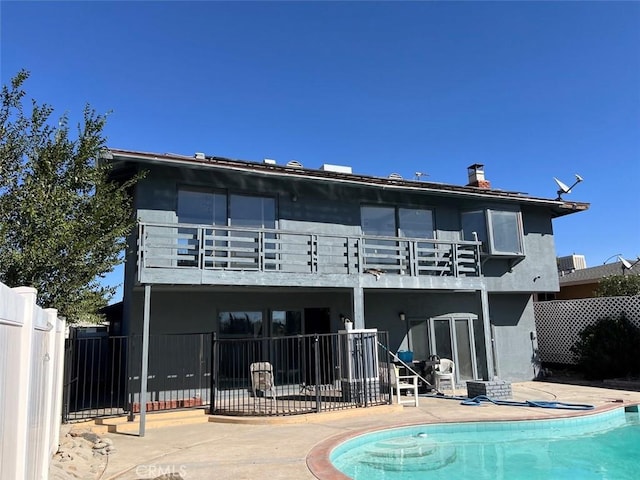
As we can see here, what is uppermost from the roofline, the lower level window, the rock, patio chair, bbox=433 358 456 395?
the roofline

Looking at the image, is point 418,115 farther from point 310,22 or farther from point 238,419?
point 238,419

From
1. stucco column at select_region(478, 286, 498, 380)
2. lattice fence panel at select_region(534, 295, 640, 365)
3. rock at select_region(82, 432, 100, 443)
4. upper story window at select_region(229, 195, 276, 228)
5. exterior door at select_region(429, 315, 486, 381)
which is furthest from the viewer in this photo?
lattice fence panel at select_region(534, 295, 640, 365)

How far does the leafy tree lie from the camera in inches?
771

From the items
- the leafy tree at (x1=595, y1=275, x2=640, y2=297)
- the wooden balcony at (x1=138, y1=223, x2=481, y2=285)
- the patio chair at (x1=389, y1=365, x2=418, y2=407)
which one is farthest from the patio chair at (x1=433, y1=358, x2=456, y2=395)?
the leafy tree at (x1=595, y1=275, x2=640, y2=297)

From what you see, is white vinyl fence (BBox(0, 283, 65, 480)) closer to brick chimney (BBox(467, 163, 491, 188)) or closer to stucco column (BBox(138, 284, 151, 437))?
stucco column (BBox(138, 284, 151, 437))

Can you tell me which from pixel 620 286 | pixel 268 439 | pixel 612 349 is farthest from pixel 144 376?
pixel 620 286

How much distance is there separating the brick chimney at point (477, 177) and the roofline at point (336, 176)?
1.50 meters

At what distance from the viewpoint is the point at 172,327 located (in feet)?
40.5

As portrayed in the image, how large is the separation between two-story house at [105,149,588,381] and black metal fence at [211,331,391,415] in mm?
678

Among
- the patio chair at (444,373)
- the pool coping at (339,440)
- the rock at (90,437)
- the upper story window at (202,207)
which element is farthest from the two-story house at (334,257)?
the pool coping at (339,440)

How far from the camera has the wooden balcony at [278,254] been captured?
11.0 m

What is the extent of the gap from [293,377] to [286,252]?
3.98 metres

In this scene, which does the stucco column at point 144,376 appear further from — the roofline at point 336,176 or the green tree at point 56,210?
the roofline at point 336,176

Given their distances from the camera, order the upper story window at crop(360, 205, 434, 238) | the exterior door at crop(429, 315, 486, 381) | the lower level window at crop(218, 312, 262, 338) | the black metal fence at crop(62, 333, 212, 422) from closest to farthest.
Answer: the black metal fence at crop(62, 333, 212, 422)
the lower level window at crop(218, 312, 262, 338)
the upper story window at crop(360, 205, 434, 238)
the exterior door at crop(429, 315, 486, 381)
